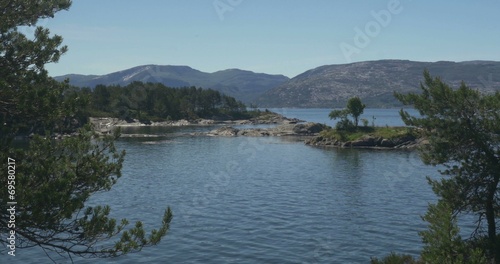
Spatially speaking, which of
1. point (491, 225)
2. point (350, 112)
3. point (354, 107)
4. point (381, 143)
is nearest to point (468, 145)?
point (491, 225)

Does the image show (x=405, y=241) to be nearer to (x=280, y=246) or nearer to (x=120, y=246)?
(x=280, y=246)

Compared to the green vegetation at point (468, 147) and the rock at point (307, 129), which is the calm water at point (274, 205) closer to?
the green vegetation at point (468, 147)

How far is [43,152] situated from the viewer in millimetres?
18359

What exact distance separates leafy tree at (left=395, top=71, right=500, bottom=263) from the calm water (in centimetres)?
1081

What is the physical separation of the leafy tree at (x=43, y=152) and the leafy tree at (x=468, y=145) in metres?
18.8

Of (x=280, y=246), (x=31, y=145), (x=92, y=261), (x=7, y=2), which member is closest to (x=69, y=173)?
(x=31, y=145)

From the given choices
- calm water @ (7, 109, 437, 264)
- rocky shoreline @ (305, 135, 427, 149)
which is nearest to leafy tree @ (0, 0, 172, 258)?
calm water @ (7, 109, 437, 264)

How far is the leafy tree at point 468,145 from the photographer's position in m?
27.5

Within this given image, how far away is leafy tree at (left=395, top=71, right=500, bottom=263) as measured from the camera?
2750cm

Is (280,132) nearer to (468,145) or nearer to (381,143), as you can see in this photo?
(381,143)

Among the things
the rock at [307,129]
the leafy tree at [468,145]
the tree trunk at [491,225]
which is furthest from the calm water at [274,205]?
the rock at [307,129]

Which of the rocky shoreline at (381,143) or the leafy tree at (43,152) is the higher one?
the leafy tree at (43,152)

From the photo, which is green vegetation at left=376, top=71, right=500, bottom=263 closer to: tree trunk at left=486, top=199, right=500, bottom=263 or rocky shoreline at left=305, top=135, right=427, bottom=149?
tree trunk at left=486, top=199, right=500, bottom=263

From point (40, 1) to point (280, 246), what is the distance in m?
28.0
